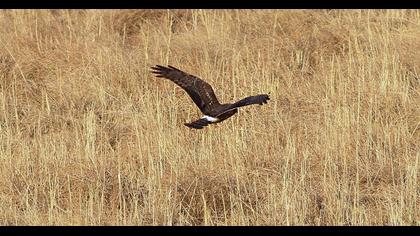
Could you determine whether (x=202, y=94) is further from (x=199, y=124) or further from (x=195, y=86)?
(x=199, y=124)

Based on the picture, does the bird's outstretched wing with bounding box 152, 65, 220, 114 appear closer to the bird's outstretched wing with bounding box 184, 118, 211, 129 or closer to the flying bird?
the flying bird

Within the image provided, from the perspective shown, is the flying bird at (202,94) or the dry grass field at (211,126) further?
the flying bird at (202,94)

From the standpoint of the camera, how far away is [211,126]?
7277 millimetres

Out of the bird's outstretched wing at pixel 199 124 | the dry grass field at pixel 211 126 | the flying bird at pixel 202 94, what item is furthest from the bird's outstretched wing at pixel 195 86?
the dry grass field at pixel 211 126

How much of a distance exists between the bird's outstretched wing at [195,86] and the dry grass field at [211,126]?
30cm

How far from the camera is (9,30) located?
946cm

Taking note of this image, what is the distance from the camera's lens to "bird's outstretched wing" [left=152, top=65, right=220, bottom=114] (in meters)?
6.79

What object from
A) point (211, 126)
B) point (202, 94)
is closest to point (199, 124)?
point (202, 94)

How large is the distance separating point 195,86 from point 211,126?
511mm

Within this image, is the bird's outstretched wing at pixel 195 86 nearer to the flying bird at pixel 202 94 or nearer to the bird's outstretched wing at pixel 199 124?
the flying bird at pixel 202 94

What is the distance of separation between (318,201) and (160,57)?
9.66 feet

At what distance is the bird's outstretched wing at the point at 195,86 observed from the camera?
6785 mm

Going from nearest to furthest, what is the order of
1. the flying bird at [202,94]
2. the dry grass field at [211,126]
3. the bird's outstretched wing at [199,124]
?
the dry grass field at [211,126] → the bird's outstretched wing at [199,124] → the flying bird at [202,94]

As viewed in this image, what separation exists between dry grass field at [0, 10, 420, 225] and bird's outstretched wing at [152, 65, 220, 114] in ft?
0.99
